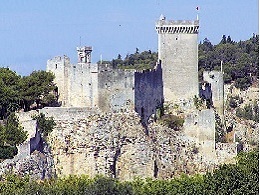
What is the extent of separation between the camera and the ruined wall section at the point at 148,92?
5356 cm

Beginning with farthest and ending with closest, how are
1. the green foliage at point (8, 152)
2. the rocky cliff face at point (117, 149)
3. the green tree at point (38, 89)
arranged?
1. the green tree at point (38, 89)
2. the rocky cliff face at point (117, 149)
3. the green foliage at point (8, 152)

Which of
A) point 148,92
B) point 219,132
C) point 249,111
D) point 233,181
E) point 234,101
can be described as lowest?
point 233,181

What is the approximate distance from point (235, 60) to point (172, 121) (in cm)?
4174

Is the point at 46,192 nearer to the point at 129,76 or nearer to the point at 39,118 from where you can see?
the point at 39,118

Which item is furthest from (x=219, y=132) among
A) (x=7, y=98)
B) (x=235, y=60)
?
(x=235, y=60)

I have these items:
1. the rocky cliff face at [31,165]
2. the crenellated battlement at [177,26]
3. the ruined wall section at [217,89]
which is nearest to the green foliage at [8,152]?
the rocky cliff face at [31,165]

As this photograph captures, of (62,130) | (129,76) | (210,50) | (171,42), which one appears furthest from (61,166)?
(210,50)

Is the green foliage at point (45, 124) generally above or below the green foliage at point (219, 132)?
above

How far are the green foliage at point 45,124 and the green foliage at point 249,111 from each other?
28281 mm

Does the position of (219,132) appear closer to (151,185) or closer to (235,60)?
(151,185)

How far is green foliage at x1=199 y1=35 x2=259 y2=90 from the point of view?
89.6 m

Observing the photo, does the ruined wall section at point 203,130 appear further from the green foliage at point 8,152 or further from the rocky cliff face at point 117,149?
the green foliage at point 8,152

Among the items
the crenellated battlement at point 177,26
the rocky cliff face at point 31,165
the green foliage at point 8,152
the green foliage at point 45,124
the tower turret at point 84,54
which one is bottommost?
the rocky cliff face at point 31,165

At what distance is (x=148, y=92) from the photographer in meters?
55.1
